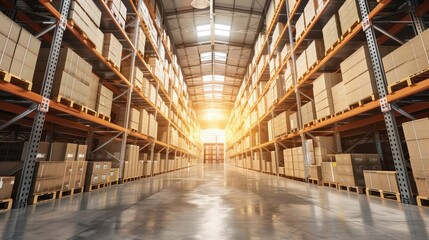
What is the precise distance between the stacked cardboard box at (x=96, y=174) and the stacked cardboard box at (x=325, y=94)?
575 centimetres

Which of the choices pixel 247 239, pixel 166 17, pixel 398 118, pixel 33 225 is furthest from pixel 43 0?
pixel 166 17

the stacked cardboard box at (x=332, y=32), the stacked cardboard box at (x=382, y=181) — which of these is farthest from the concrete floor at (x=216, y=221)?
the stacked cardboard box at (x=332, y=32)

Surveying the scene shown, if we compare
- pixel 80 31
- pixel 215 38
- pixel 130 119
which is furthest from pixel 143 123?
pixel 215 38

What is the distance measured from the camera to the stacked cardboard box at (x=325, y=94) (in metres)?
5.04

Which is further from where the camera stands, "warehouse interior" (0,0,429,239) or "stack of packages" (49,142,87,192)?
"stack of packages" (49,142,87,192)

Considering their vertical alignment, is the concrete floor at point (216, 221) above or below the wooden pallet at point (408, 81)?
below

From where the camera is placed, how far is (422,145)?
2879 mm

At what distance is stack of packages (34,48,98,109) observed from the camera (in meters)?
3.66

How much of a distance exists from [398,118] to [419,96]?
8.94 ft

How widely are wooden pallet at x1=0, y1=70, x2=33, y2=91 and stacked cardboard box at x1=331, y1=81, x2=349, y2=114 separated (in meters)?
5.82

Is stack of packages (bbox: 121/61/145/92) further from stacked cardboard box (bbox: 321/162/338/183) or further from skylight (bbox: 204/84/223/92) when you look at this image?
skylight (bbox: 204/84/223/92)

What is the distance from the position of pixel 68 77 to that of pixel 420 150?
236 inches

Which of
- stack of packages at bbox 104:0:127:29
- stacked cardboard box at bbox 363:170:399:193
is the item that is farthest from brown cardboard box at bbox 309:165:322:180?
stack of packages at bbox 104:0:127:29

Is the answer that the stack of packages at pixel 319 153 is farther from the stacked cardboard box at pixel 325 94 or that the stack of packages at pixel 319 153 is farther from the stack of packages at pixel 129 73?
the stack of packages at pixel 129 73
